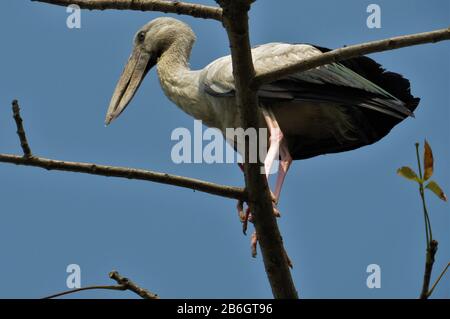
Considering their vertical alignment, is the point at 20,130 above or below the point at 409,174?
above

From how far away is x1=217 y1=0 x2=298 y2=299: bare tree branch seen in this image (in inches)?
203

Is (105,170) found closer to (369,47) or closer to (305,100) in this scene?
(369,47)

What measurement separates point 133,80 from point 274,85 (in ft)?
7.18

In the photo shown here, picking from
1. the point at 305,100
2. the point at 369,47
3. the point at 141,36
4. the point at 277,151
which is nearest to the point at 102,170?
the point at 369,47

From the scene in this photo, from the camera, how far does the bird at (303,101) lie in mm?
6895

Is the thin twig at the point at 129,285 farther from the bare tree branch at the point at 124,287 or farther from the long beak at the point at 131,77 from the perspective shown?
the long beak at the point at 131,77

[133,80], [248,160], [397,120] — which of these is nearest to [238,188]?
[248,160]

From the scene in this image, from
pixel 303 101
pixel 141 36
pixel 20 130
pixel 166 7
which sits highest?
pixel 141 36

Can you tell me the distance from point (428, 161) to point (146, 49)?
204 inches

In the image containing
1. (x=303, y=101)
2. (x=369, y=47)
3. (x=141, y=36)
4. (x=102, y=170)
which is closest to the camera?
(x=369, y=47)

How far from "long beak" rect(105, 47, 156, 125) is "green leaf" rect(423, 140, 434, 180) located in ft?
16.1

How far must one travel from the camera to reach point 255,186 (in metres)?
5.48

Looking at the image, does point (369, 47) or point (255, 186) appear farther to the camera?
point (255, 186)
